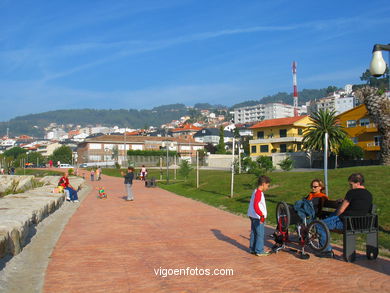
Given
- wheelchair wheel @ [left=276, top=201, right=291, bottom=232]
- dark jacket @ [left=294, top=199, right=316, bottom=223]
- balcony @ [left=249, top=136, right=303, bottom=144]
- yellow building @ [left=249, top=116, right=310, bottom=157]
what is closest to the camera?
dark jacket @ [left=294, top=199, right=316, bottom=223]

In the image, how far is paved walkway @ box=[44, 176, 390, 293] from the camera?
543cm

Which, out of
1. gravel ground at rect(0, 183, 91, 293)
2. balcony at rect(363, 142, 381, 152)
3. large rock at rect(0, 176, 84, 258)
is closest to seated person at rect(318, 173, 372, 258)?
gravel ground at rect(0, 183, 91, 293)

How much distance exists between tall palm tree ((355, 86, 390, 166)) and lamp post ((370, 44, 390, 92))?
882 inches

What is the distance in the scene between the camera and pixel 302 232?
7.16 metres

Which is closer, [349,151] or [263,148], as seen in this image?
[349,151]

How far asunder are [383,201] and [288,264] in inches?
238

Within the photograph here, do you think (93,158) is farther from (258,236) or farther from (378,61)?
(378,61)

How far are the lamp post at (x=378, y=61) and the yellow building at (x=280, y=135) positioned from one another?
54.6 metres

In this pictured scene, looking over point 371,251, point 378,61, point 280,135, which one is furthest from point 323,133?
point 371,251

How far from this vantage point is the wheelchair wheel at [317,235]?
21.9ft

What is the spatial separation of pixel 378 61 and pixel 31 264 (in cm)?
686

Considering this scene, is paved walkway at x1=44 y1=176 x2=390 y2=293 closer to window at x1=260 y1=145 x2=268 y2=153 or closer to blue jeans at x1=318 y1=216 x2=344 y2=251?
blue jeans at x1=318 y1=216 x2=344 y2=251

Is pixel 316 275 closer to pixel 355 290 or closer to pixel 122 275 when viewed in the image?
pixel 355 290

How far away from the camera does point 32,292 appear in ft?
17.2
